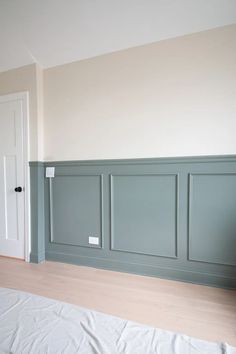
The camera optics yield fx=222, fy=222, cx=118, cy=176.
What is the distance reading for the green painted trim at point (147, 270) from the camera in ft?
6.69

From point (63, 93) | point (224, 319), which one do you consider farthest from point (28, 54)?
point (224, 319)

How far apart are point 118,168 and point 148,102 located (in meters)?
0.75

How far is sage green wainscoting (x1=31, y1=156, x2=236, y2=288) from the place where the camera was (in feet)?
6.69

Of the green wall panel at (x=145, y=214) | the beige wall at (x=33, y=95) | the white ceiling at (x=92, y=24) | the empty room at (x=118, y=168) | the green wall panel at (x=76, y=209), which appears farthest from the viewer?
the beige wall at (x=33, y=95)

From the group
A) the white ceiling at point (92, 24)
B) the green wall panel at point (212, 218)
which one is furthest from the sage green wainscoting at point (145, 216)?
the white ceiling at point (92, 24)

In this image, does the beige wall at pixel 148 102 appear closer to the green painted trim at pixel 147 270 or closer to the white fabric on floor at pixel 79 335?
the green painted trim at pixel 147 270

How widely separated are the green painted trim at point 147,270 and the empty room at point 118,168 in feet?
0.04

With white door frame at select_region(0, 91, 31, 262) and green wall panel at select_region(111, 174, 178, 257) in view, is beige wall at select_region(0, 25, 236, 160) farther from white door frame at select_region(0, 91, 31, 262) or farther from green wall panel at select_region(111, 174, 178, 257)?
green wall panel at select_region(111, 174, 178, 257)

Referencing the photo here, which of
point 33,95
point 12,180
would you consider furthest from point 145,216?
point 33,95

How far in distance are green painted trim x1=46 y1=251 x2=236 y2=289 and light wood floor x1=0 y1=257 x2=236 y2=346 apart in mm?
56

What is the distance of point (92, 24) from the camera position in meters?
2.21

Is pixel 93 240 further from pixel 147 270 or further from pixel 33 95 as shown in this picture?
pixel 33 95

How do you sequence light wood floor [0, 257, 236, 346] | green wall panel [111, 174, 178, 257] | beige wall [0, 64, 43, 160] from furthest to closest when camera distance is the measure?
beige wall [0, 64, 43, 160], green wall panel [111, 174, 178, 257], light wood floor [0, 257, 236, 346]

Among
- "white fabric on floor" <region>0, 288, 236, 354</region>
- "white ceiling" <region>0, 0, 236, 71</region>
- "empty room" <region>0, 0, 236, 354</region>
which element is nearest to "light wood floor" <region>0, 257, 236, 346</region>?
"empty room" <region>0, 0, 236, 354</region>
